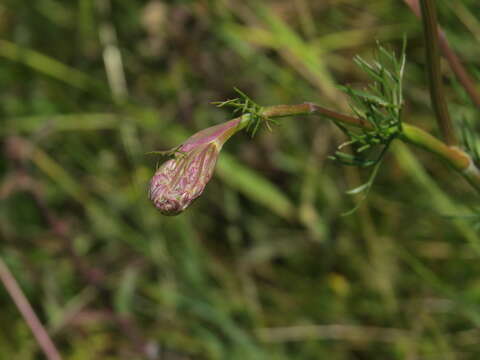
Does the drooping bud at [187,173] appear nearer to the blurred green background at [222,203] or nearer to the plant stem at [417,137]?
the plant stem at [417,137]

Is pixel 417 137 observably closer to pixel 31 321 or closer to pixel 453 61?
pixel 453 61

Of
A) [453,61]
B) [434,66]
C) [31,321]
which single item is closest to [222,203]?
[31,321]

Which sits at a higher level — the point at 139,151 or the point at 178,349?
the point at 139,151

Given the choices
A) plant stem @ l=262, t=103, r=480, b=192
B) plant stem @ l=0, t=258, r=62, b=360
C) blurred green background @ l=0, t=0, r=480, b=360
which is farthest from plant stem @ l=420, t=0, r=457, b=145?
plant stem @ l=0, t=258, r=62, b=360

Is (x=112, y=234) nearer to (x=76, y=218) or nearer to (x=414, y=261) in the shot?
(x=76, y=218)

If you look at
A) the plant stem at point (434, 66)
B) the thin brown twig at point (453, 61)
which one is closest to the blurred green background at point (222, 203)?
the thin brown twig at point (453, 61)

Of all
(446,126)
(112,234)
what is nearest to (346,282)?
(112,234)
